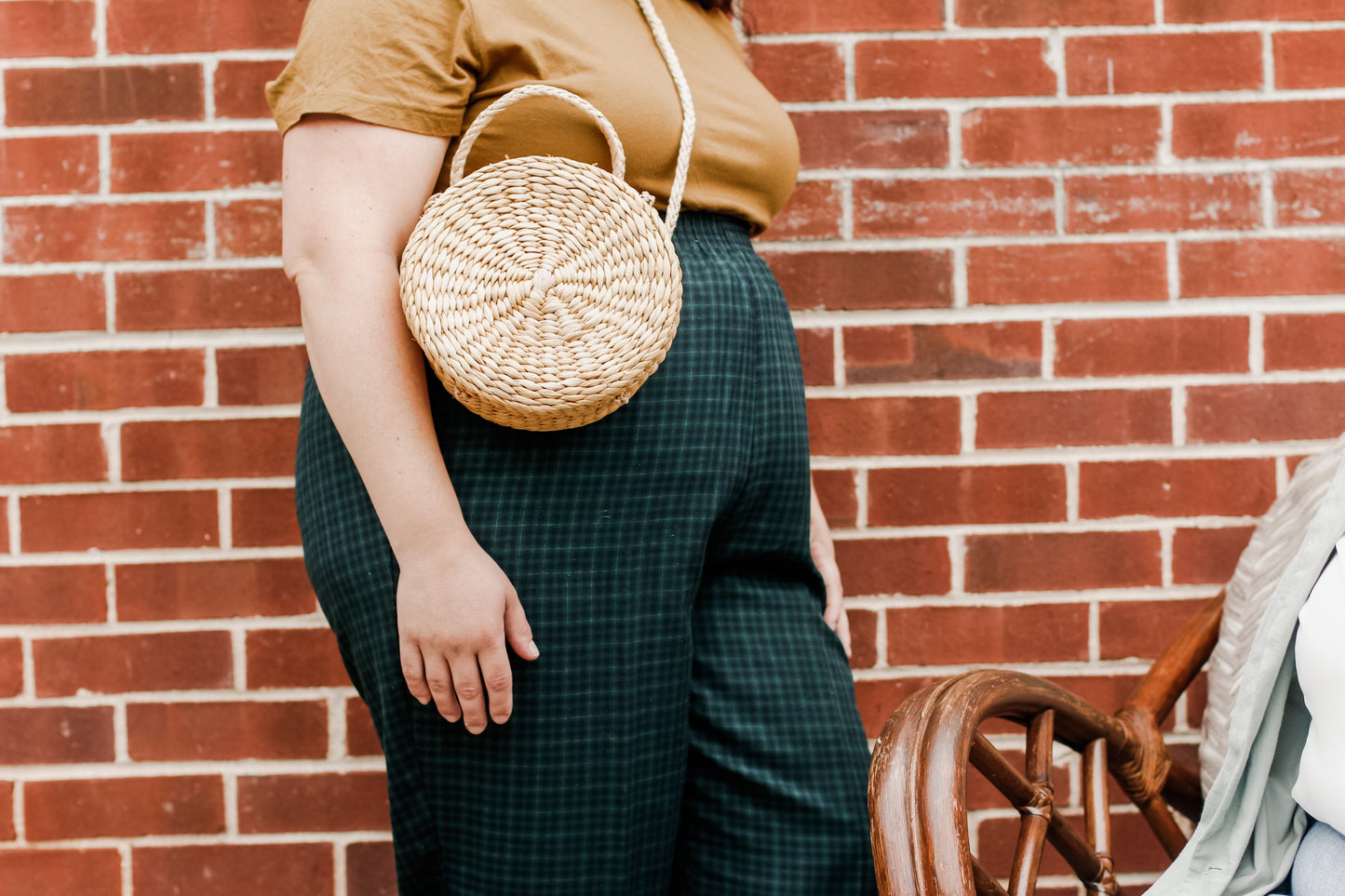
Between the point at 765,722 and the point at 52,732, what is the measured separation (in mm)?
981

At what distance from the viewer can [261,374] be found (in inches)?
47.3

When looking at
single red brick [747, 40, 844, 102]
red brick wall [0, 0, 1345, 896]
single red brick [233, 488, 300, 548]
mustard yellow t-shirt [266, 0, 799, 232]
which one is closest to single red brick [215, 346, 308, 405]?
red brick wall [0, 0, 1345, 896]

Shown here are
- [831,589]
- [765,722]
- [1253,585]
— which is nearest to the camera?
[765,722]

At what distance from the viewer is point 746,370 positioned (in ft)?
2.75

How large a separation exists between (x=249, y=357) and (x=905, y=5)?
97 cm

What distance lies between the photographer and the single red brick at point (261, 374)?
1.20 m

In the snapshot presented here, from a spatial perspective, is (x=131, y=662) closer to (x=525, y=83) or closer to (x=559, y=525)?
(x=559, y=525)

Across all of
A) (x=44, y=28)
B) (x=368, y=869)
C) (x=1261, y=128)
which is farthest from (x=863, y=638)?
(x=44, y=28)

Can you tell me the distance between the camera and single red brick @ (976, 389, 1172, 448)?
1.23m

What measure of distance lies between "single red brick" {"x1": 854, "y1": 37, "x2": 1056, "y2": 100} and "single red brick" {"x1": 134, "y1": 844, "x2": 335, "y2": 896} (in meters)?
1.27

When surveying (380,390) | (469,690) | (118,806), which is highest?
(380,390)

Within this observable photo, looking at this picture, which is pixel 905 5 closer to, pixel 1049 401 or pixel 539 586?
pixel 1049 401

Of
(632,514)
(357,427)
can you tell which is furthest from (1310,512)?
(357,427)

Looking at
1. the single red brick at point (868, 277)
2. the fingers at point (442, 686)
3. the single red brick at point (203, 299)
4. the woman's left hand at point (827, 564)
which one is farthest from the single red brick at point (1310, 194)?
the single red brick at point (203, 299)
